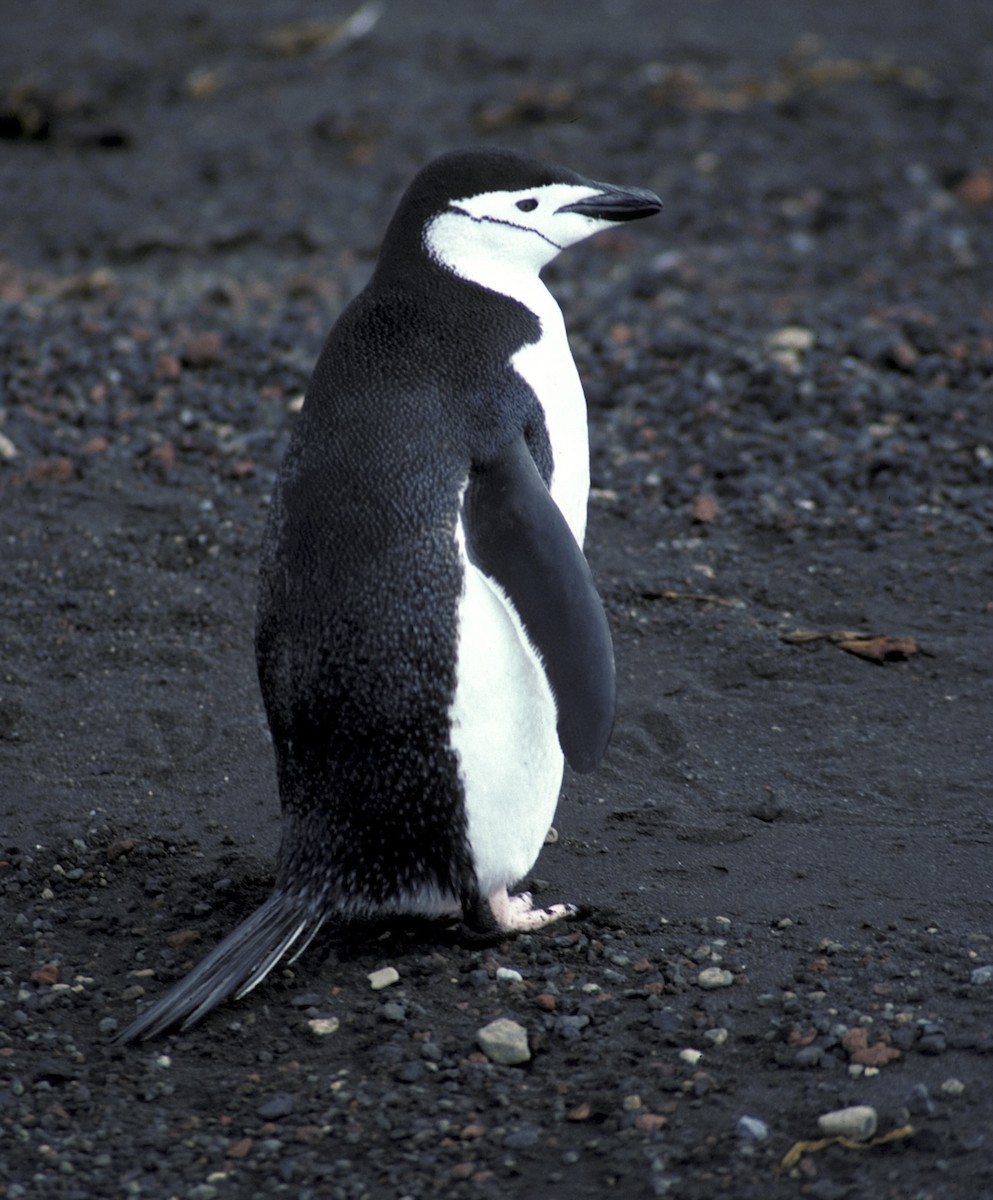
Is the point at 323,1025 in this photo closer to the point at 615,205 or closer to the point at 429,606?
the point at 429,606

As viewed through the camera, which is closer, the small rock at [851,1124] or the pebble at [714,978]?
the small rock at [851,1124]

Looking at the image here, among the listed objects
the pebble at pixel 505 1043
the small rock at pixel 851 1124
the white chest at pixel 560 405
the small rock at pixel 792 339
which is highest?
the white chest at pixel 560 405

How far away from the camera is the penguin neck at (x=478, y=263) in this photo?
3227 mm

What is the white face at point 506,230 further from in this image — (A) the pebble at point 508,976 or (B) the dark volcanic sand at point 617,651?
(A) the pebble at point 508,976

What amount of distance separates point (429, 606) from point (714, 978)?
91cm

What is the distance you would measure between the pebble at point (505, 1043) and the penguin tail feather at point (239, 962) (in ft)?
1.47

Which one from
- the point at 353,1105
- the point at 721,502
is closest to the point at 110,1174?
the point at 353,1105

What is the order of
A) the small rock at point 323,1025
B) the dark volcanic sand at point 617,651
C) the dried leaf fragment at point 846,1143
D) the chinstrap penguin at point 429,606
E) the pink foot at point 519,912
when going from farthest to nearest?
the pink foot at point 519,912 < the chinstrap penguin at point 429,606 < the small rock at point 323,1025 < the dark volcanic sand at point 617,651 < the dried leaf fragment at point 846,1143

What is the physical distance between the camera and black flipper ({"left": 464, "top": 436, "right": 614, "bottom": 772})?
2949 mm

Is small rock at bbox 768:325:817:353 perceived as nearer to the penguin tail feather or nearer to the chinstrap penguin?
the chinstrap penguin

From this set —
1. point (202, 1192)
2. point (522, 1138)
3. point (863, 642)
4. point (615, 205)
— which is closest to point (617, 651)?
point (863, 642)

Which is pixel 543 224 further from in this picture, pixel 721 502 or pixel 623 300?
pixel 623 300

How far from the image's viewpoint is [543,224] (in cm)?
331

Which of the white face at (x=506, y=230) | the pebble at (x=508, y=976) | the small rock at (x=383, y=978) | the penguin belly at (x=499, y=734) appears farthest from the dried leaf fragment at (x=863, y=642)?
the small rock at (x=383, y=978)
